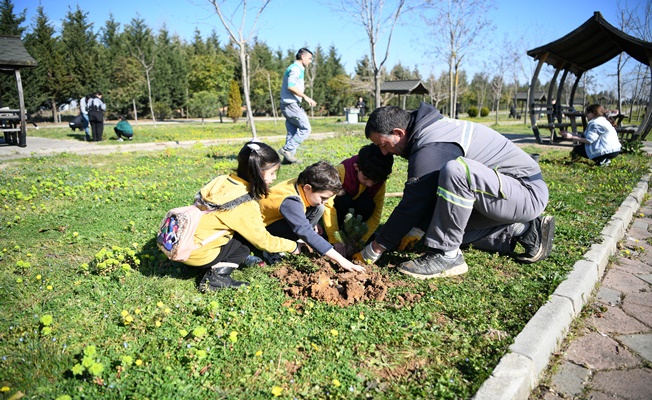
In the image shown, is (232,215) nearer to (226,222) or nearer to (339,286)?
(226,222)

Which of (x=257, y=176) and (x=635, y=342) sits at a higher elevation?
(x=257, y=176)

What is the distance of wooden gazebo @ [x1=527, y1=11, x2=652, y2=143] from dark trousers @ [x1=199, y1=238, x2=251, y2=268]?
37.4 ft

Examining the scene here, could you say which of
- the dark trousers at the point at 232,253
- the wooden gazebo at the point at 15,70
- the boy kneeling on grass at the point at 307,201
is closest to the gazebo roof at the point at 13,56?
the wooden gazebo at the point at 15,70

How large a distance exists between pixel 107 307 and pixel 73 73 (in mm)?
31478

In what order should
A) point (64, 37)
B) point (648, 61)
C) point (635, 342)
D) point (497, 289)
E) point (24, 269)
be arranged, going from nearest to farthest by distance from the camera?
1. point (635, 342)
2. point (497, 289)
3. point (24, 269)
4. point (648, 61)
5. point (64, 37)

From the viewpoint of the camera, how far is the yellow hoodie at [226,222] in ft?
9.46

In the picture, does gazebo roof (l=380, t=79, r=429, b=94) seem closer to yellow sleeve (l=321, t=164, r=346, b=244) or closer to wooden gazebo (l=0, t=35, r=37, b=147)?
wooden gazebo (l=0, t=35, r=37, b=147)

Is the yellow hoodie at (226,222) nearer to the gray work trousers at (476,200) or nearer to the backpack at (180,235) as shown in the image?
the backpack at (180,235)

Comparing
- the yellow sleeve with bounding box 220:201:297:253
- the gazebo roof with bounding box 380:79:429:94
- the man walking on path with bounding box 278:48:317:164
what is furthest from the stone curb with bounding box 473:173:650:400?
the gazebo roof with bounding box 380:79:429:94

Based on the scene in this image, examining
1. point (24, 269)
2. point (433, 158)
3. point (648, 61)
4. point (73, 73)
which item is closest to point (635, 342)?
point (433, 158)

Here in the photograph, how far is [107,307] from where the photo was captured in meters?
2.64

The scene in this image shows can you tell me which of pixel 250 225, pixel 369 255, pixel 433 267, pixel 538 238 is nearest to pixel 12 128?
pixel 250 225

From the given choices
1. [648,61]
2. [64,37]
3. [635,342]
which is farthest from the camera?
[64,37]

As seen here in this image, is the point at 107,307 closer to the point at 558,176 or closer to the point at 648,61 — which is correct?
the point at 558,176
